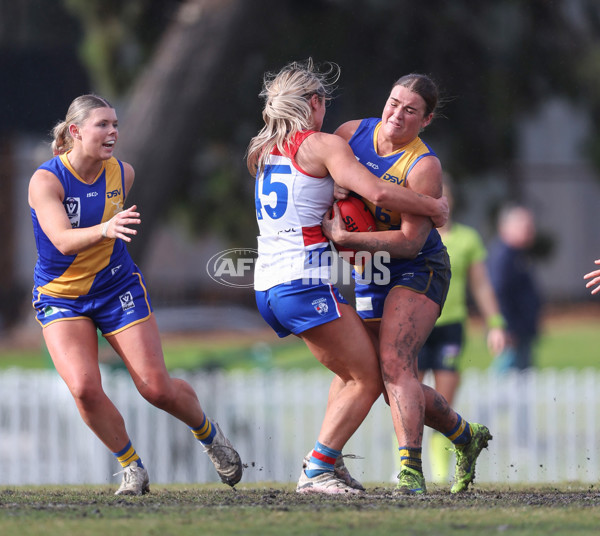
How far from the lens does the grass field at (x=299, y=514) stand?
12.9 ft

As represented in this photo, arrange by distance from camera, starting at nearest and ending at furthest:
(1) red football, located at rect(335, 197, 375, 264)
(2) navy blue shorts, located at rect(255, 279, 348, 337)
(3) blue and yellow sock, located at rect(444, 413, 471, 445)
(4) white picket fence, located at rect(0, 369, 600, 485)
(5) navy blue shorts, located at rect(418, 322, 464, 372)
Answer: (2) navy blue shorts, located at rect(255, 279, 348, 337)
(1) red football, located at rect(335, 197, 375, 264)
(3) blue and yellow sock, located at rect(444, 413, 471, 445)
(5) navy blue shorts, located at rect(418, 322, 464, 372)
(4) white picket fence, located at rect(0, 369, 600, 485)

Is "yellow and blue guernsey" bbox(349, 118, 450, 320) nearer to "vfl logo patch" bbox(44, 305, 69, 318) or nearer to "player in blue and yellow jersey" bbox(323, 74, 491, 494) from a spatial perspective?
"player in blue and yellow jersey" bbox(323, 74, 491, 494)

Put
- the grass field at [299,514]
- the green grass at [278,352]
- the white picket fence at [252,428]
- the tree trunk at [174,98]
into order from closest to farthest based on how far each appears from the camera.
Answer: the grass field at [299,514]
the white picket fence at [252,428]
the tree trunk at [174,98]
the green grass at [278,352]

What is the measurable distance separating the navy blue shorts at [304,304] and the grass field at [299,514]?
85 centimetres

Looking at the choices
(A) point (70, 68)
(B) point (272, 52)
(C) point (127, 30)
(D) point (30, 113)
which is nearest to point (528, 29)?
(B) point (272, 52)

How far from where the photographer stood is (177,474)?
10.3 m

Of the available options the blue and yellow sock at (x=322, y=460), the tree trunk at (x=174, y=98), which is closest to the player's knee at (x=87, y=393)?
the blue and yellow sock at (x=322, y=460)

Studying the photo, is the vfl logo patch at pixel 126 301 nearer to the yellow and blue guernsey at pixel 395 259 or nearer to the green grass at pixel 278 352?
the yellow and blue guernsey at pixel 395 259

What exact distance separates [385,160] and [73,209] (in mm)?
1614

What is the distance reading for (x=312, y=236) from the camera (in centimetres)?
503

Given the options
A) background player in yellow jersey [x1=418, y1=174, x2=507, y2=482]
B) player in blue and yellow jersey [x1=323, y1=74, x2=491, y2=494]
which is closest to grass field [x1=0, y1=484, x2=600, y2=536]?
player in blue and yellow jersey [x1=323, y1=74, x2=491, y2=494]

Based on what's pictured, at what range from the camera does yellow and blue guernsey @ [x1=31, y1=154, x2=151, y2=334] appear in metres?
5.22

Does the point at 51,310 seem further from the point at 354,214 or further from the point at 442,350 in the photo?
the point at 442,350

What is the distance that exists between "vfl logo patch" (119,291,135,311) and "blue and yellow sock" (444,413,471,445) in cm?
183
